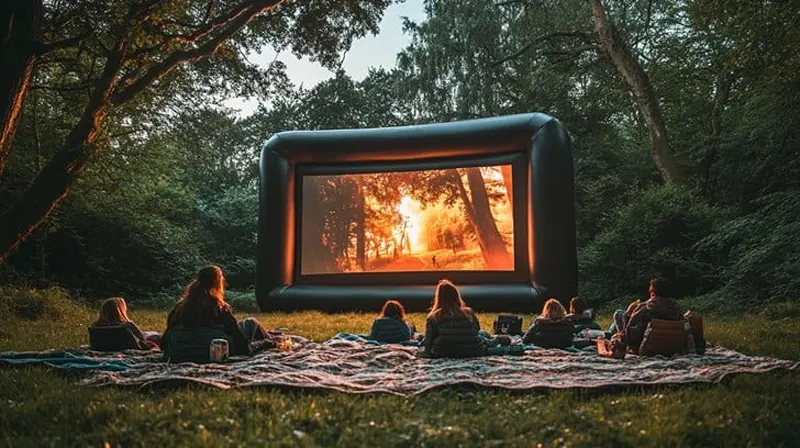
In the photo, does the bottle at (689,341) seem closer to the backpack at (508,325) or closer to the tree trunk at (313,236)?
the backpack at (508,325)

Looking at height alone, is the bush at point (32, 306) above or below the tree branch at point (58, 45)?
below

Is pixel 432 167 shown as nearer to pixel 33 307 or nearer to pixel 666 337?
pixel 33 307

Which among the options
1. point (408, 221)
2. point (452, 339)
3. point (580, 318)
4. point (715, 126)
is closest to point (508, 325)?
point (580, 318)

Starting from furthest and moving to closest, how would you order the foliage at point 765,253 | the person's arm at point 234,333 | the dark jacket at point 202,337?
the foliage at point 765,253 < the person's arm at point 234,333 < the dark jacket at point 202,337

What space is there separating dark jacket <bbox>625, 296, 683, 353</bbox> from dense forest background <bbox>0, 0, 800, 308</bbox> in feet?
19.9

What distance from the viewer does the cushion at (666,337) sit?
6926mm

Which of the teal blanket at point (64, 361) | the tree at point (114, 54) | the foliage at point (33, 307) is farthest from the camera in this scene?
the foliage at point (33, 307)

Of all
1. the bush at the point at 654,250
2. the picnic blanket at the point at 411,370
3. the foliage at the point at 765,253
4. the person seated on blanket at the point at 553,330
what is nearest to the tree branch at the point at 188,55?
the picnic blanket at the point at 411,370

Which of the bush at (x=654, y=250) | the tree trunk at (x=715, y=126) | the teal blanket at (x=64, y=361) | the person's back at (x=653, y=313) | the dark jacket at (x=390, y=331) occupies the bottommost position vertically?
the teal blanket at (x=64, y=361)

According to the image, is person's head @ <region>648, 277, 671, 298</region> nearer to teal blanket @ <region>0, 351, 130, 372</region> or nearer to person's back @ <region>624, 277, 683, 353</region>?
person's back @ <region>624, 277, 683, 353</region>

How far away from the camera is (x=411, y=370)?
19.8 ft

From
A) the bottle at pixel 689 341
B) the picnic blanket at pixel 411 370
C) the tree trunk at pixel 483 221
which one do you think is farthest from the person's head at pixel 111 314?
the tree trunk at pixel 483 221

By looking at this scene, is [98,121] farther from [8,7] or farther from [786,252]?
[786,252]

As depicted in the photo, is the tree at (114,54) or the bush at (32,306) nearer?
the tree at (114,54)
